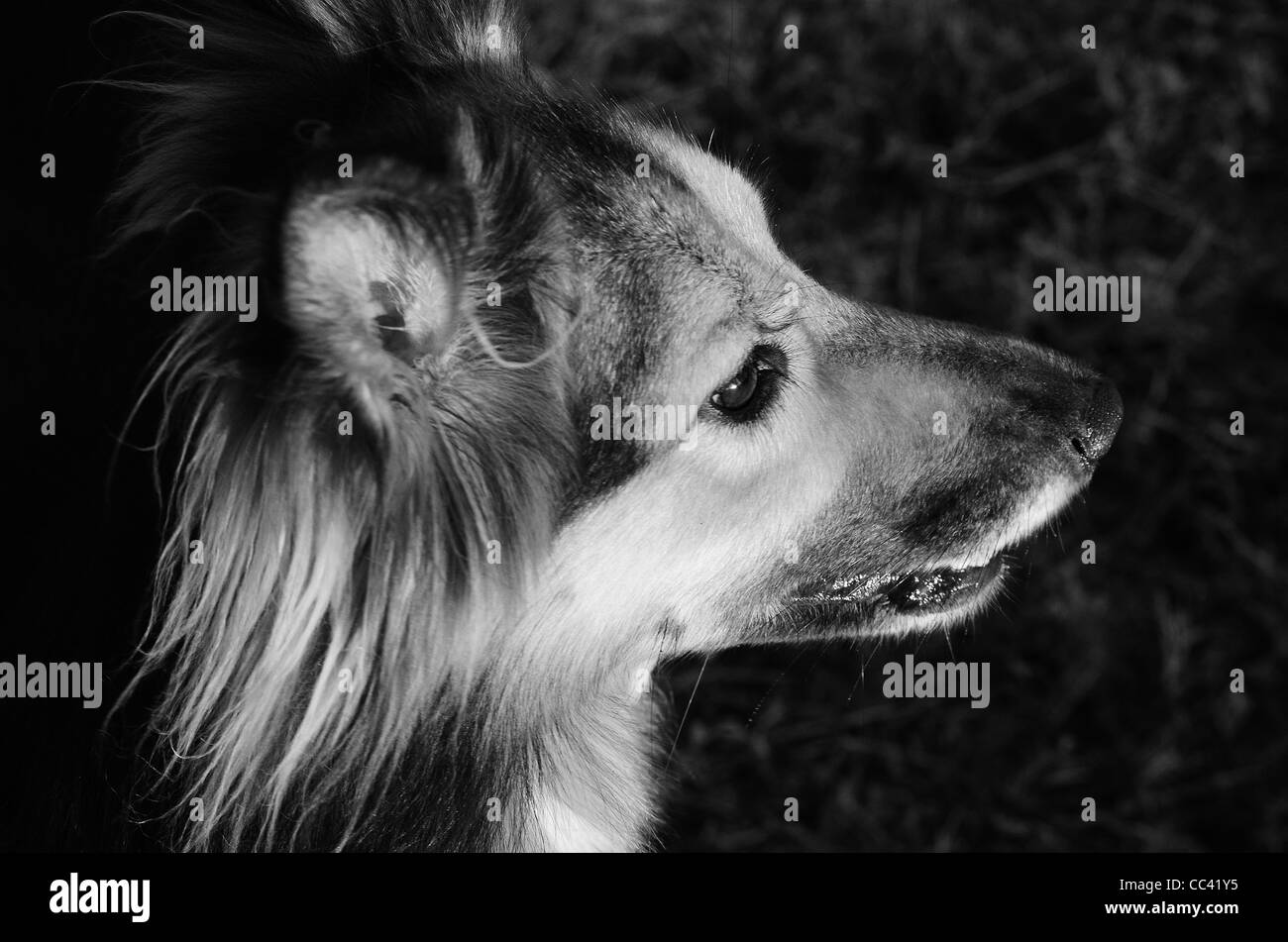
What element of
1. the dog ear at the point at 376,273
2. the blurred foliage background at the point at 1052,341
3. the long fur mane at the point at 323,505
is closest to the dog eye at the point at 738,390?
the long fur mane at the point at 323,505

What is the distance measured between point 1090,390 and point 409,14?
1783 millimetres

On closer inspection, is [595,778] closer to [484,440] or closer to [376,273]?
[484,440]

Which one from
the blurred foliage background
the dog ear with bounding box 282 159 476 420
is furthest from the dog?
the blurred foliage background

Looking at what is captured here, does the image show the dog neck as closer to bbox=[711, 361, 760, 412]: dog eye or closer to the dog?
the dog

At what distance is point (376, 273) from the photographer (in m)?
1.89

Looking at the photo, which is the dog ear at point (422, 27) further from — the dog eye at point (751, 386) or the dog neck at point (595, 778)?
the dog neck at point (595, 778)

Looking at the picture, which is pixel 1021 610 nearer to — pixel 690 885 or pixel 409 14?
pixel 690 885

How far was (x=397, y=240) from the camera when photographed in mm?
1883

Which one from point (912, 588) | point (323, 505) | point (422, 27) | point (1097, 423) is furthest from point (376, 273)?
point (1097, 423)

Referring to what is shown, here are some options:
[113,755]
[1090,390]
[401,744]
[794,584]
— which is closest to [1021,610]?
[1090,390]

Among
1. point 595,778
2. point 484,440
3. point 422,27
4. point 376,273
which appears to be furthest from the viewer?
point 595,778

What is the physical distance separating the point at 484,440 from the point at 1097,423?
1.52m

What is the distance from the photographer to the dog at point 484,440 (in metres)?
2.03

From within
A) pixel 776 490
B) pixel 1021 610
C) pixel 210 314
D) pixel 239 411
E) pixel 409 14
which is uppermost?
pixel 409 14
